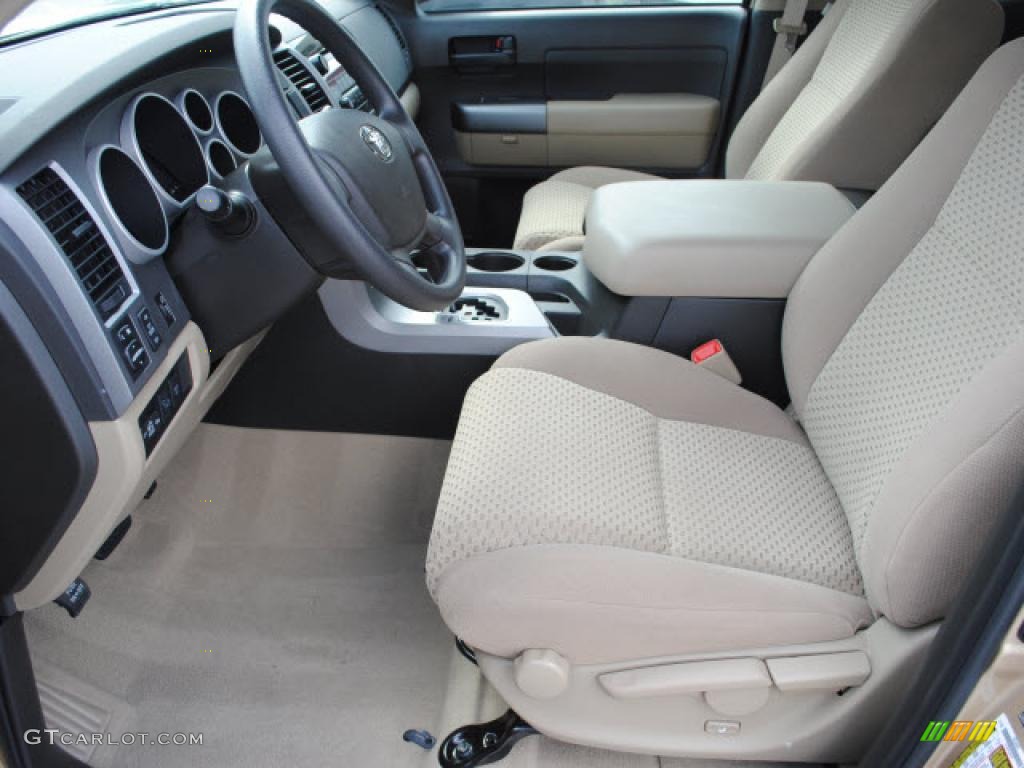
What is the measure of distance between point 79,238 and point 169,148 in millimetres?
273

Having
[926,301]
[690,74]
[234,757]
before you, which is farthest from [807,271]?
[690,74]

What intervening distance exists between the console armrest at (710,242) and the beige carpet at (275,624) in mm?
497

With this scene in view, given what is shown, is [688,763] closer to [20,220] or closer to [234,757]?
[234,757]

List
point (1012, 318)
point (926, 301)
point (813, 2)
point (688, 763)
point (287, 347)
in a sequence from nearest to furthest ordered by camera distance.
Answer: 1. point (1012, 318)
2. point (926, 301)
3. point (688, 763)
4. point (287, 347)
5. point (813, 2)

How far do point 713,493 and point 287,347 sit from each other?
762 millimetres

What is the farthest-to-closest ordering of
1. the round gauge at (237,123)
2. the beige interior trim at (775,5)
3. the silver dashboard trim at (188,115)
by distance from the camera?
the beige interior trim at (775,5) → the round gauge at (237,123) → the silver dashboard trim at (188,115)

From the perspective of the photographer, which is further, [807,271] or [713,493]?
[807,271]

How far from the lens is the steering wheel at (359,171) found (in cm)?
86

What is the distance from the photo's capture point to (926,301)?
97 cm

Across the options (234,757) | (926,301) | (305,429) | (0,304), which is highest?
(0,304)

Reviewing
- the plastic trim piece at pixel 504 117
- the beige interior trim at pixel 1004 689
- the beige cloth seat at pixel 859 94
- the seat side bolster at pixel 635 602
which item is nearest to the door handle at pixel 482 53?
the plastic trim piece at pixel 504 117

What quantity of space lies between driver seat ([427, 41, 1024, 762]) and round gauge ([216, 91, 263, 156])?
0.54 meters

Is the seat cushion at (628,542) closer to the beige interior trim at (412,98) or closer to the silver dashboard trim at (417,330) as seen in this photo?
the silver dashboard trim at (417,330)

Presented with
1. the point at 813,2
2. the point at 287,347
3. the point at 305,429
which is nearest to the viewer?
the point at 287,347
